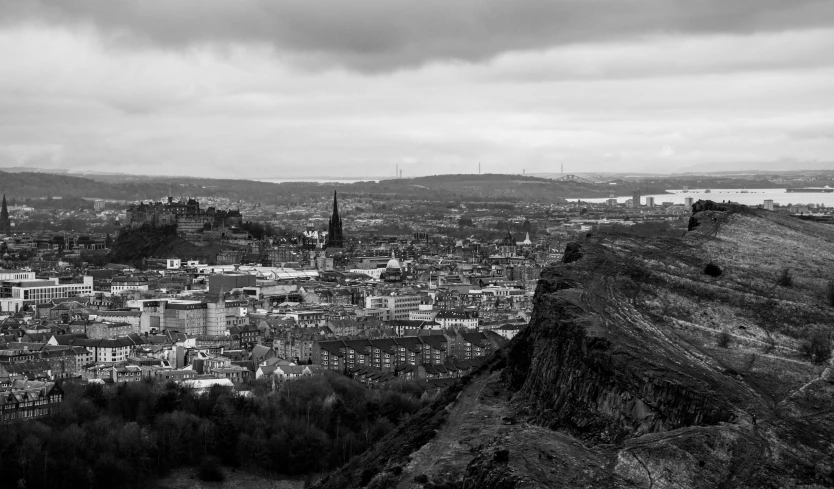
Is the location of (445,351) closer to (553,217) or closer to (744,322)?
(744,322)

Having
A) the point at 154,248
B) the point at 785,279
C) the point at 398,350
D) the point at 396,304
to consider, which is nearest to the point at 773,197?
the point at 154,248

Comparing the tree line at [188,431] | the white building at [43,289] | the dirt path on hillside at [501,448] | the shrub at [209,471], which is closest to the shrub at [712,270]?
the dirt path on hillside at [501,448]

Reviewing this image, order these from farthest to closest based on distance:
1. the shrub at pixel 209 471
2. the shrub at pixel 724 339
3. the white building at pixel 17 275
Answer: the white building at pixel 17 275 → the shrub at pixel 209 471 → the shrub at pixel 724 339

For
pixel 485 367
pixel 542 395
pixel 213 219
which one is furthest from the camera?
pixel 213 219

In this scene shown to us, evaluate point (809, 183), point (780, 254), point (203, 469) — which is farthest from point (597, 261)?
point (809, 183)

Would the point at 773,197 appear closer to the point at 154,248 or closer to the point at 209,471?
the point at 154,248

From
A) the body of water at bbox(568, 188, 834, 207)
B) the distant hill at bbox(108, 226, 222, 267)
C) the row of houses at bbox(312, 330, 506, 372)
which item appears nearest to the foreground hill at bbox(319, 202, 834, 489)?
the row of houses at bbox(312, 330, 506, 372)

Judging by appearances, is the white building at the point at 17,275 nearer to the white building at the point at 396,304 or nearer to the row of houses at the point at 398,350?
the white building at the point at 396,304
